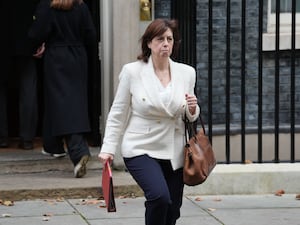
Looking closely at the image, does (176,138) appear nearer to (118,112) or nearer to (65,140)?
(118,112)

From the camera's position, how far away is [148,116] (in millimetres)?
5602

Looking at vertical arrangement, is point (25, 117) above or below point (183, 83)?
below

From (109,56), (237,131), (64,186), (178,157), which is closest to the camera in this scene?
(178,157)

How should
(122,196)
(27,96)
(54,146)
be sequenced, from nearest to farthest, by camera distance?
1. (122,196)
2. (54,146)
3. (27,96)

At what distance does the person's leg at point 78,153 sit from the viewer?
809 centimetres

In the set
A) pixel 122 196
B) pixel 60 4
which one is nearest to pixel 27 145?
pixel 122 196

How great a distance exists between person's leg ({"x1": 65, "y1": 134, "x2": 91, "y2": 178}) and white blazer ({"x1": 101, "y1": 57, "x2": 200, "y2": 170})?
2.41 metres

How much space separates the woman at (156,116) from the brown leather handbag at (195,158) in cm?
7

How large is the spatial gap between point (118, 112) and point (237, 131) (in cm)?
359

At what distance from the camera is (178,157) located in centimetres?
562

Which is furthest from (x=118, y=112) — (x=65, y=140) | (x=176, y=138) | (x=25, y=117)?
(x=25, y=117)

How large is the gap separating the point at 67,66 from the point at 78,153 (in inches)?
32.0

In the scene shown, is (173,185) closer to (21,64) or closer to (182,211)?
(182,211)

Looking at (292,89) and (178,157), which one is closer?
(178,157)
